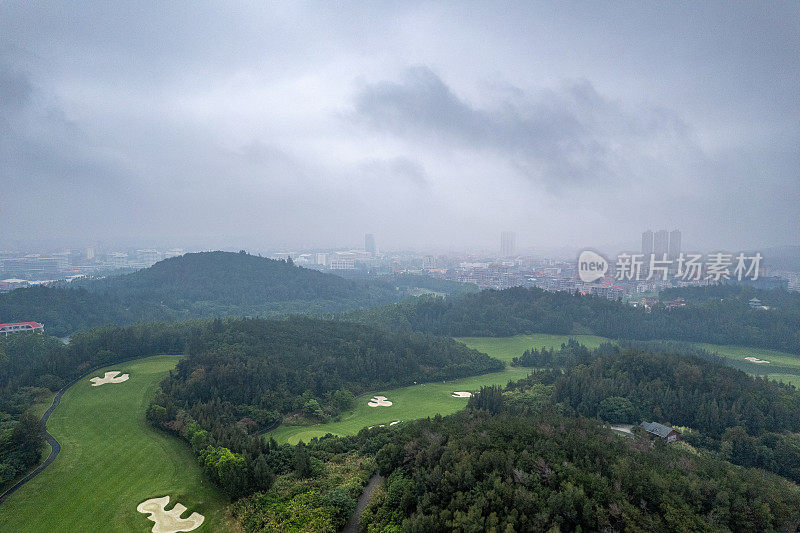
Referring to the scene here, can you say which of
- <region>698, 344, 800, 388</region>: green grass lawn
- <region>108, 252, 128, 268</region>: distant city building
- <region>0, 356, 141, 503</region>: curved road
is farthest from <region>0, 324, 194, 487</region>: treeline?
<region>108, 252, 128, 268</region>: distant city building

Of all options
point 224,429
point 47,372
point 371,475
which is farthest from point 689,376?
point 47,372

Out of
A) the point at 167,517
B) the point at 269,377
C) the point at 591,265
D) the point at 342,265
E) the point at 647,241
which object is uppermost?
the point at 647,241

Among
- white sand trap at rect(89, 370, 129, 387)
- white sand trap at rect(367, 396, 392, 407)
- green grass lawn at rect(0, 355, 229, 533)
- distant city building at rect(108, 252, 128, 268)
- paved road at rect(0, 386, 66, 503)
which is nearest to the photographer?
green grass lawn at rect(0, 355, 229, 533)

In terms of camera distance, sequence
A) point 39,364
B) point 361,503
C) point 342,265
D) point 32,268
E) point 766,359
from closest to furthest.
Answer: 1. point 361,503
2. point 39,364
3. point 766,359
4. point 32,268
5. point 342,265

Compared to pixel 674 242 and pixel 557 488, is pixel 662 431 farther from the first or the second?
pixel 674 242

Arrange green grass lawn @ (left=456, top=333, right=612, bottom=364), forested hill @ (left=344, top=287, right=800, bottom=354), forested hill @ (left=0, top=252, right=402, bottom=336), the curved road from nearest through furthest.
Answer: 1. the curved road
2. green grass lawn @ (left=456, top=333, right=612, bottom=364)
3. forested hill @ (left=344, top=287, right=800, bottom=354)
4. forested hill @ (left=0, top=252, right=402, bottom=336)

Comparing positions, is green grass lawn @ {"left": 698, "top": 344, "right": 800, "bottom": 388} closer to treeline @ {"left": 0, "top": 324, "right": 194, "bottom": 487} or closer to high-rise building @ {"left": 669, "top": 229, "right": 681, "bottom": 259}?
high-rise building @ {"left": 669, "top": 229, "right": 681, "bottom": 259}

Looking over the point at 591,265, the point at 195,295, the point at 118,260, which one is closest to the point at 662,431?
the point at 591,265

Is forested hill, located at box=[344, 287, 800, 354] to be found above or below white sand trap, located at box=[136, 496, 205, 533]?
above
